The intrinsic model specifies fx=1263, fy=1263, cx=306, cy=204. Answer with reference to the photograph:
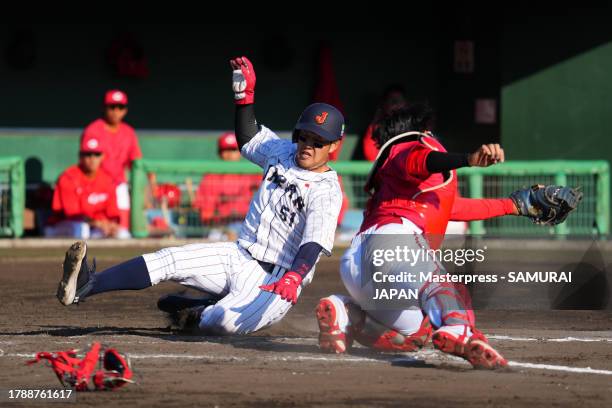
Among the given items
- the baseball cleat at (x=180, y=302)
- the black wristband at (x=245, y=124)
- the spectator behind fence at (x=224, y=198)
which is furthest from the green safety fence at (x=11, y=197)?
the black wristband at (x=245, y=124)

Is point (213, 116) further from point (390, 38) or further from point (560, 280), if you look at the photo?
→ point (560, 280)

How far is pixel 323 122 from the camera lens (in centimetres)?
650

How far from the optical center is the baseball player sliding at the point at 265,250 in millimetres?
6473

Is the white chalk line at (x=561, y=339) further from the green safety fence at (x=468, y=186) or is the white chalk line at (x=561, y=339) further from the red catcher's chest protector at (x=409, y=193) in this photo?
the green safety fence at (x=468, y=186)

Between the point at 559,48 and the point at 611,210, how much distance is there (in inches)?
85.2

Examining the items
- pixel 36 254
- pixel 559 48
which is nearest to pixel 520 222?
pixel 559 48

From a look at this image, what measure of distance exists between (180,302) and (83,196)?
6.58m

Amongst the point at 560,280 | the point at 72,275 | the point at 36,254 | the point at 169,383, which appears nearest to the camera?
the point at 169,383

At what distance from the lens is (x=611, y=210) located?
52.5 ft

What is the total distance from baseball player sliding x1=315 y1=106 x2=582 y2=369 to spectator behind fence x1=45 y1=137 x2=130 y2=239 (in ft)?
24.0

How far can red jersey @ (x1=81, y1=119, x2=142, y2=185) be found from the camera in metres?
13.8

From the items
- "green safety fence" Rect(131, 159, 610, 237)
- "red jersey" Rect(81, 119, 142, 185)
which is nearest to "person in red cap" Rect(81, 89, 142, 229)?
"red jersey" Rect(81, 119, 142, 185)

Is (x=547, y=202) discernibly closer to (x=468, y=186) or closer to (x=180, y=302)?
(x=180, y=302)

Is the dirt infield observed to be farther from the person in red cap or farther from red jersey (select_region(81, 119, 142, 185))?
red jersey (select_region(81, 119, 142, 185))
